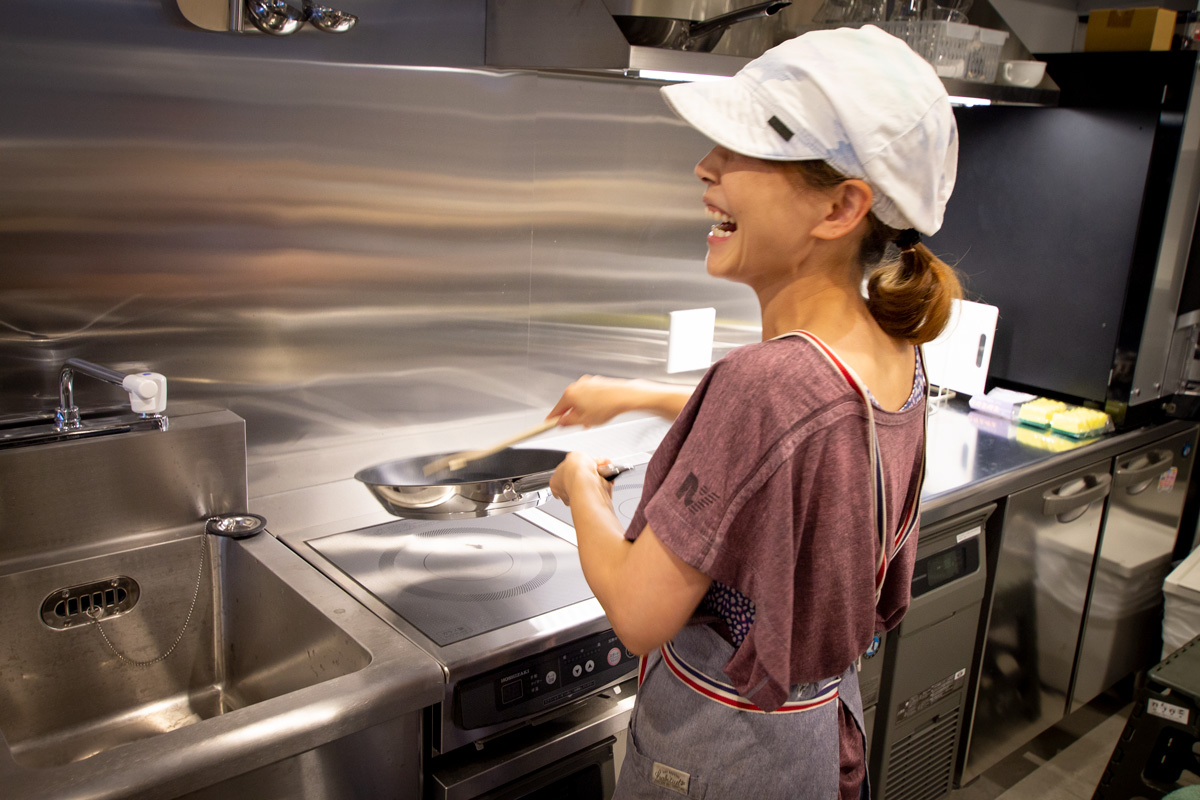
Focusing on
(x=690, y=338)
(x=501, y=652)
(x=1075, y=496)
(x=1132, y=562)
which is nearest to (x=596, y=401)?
(x=501, y=652)

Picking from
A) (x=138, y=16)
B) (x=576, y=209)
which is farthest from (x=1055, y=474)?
(x=138, y=16)

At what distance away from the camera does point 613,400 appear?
1.24m

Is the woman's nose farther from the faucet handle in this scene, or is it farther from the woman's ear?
the faucet handle

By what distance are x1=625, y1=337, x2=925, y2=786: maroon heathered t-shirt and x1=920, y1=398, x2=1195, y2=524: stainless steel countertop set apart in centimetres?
96

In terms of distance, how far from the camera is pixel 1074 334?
2.29 metres

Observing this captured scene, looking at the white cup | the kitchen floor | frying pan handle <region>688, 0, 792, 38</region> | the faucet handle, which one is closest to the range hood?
frying pan handle <region>688, 0, 792, 38</region>

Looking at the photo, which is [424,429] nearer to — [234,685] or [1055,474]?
[234,685]

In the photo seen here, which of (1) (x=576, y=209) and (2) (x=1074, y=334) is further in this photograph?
(2) (x=1074, y=334)

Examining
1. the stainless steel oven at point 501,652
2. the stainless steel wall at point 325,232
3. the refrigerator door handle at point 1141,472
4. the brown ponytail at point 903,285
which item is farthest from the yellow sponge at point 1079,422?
the brown ponytail at point 903,285

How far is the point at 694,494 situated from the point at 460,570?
2.21 feet

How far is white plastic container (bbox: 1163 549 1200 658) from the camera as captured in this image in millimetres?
2348

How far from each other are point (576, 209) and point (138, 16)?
83 centimetres

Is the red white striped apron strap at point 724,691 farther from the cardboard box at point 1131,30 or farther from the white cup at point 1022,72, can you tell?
the cardboard box at point 1131,30

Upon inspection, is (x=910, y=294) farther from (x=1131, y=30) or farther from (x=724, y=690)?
(x=1131, y=30)
